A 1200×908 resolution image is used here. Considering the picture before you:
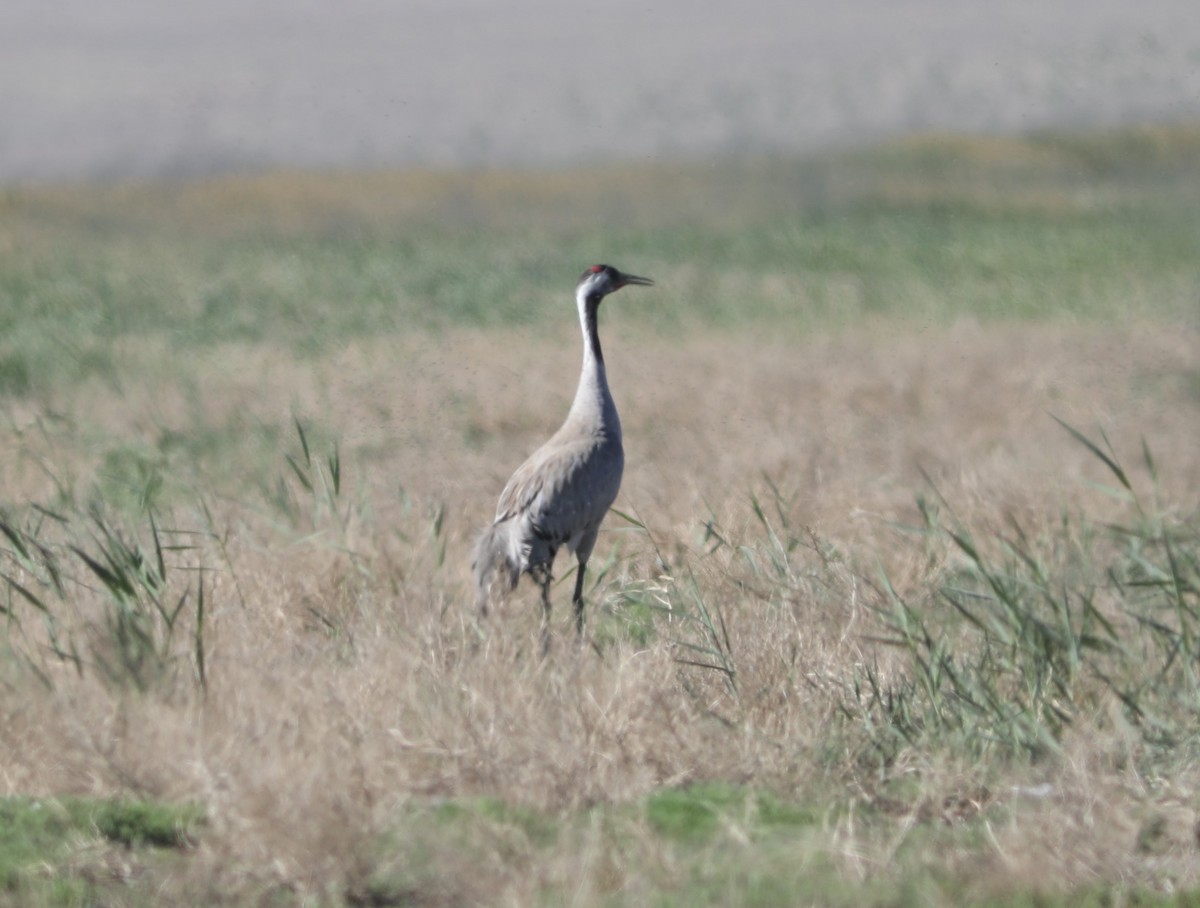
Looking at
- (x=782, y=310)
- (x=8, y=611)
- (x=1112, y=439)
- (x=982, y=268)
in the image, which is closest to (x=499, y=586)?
(x=8, y=611)

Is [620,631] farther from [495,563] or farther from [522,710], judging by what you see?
[522,710]

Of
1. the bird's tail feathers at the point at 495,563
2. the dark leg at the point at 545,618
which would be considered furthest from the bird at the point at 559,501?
the dark leg at the point at 545,618

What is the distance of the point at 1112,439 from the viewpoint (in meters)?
12.4

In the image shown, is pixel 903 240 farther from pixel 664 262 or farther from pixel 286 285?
pixel 286 285

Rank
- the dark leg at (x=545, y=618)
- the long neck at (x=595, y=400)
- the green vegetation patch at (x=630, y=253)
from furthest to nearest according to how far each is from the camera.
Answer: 1. the green vegetation patch at (x=630, y=253)
2. the long neck at (x=595, y=400)
3. the dark leg at (x=545, y=618)

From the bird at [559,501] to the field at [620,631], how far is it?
19cm

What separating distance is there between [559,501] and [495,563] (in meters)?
0.36

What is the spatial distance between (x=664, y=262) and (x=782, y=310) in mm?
5420

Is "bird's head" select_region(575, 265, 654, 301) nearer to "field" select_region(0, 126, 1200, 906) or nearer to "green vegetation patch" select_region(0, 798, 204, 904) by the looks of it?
"field" select_region(0, 126, 1200, 906)

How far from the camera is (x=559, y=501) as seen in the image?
708 centimetres

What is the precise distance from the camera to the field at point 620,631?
4.45 meters

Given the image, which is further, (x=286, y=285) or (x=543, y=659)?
(x=286, y=285)

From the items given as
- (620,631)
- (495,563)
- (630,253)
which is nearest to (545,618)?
(620,631)

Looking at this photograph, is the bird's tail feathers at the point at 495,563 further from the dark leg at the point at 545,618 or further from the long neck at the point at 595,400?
the long neck at the point at 595,400
